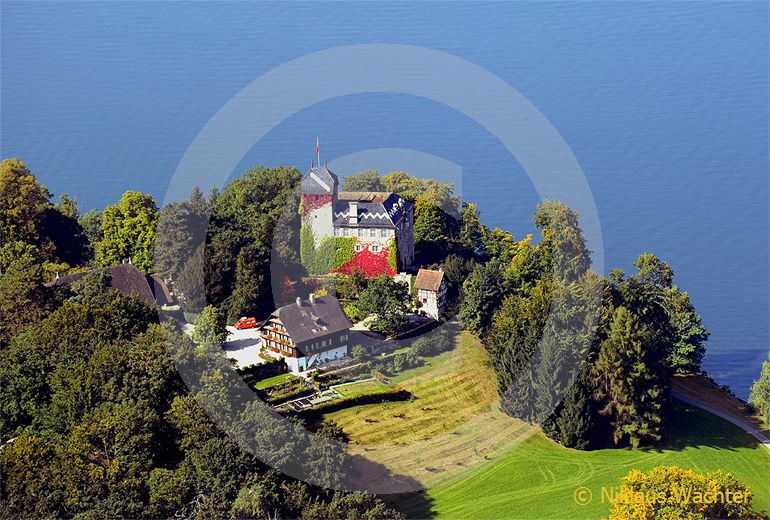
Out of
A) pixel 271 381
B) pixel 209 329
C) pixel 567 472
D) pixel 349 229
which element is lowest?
pixel 567 472

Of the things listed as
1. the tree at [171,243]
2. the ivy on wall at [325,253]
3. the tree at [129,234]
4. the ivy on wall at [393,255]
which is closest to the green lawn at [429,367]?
the ivy on wall at [393,255]

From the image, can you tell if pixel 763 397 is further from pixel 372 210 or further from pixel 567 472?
pixel 372 210

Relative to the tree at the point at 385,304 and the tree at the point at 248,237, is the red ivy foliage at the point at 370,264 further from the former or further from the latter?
the tree at the point at 248,237

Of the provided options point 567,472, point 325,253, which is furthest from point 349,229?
point 567,472

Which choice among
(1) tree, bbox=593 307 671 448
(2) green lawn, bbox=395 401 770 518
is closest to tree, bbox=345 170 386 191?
(1) tree, bbox=593 307 671 448

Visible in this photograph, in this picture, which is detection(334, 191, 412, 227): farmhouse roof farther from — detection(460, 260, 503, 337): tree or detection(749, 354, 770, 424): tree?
detection(749, 354, 770, 424): tree

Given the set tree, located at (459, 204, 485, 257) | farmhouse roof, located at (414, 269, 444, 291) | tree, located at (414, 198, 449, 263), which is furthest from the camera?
tree, located at (459, 204, 485, 257)

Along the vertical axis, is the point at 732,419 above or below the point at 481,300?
below
